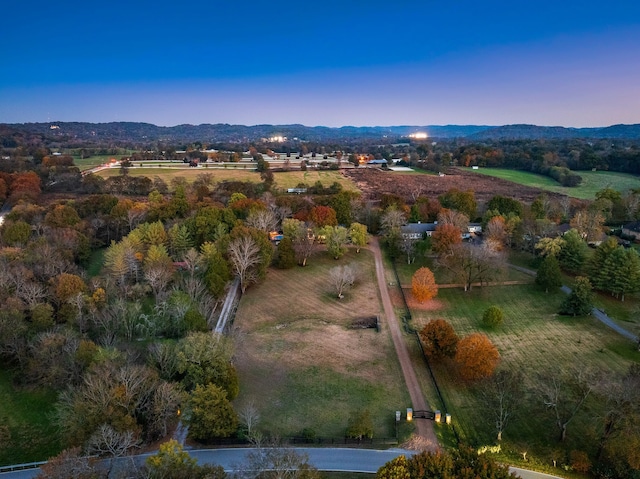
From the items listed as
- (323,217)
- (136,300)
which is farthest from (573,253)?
(136,300)

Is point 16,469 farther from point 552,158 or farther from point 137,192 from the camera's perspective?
point 552,158

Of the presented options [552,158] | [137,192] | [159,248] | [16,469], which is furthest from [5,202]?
[552,158]

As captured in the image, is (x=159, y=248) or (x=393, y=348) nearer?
(x=393, y=348)

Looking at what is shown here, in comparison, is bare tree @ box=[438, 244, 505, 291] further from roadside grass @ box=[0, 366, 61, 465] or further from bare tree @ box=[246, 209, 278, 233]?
roadside grass @ box=[0, 366, 61, 465]

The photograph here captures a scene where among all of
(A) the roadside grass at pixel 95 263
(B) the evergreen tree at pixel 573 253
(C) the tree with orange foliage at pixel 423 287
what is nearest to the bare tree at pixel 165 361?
(C) the tree with orange foliage at pixel 423 287

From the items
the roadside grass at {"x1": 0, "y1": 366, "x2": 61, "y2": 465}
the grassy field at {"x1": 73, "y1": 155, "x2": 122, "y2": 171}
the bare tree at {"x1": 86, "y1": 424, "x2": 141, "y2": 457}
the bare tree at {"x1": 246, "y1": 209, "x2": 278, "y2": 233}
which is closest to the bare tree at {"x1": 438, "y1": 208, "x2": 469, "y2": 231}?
the bare tree at {"x1": 246, "y1": 209, "x2": 278, "y2": 233}

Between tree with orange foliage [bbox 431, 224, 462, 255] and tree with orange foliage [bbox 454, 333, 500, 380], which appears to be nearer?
tree with orange foliage [bbox 454, 333, 500, 380]
